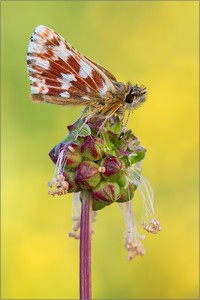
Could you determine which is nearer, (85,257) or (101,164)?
(85,257)

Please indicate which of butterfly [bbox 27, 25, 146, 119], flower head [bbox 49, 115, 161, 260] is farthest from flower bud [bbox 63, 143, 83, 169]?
butterfly [bbox 27, 25, 146, 119]

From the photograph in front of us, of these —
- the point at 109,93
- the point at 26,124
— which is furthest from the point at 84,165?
the point at 26,124

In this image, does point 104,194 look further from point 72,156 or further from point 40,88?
point 40,88

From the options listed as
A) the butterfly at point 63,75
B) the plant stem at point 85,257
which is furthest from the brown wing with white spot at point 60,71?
the plant stem at point 85,257

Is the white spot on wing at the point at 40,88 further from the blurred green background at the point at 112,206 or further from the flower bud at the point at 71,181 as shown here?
the blurred green background at the point at 112,206

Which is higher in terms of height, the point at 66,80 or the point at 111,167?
the point at 66,80

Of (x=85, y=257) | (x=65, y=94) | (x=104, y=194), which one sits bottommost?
(x=85, y=257)

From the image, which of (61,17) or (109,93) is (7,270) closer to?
(61,17)

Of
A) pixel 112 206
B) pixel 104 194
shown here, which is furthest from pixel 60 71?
pixel 112 206
